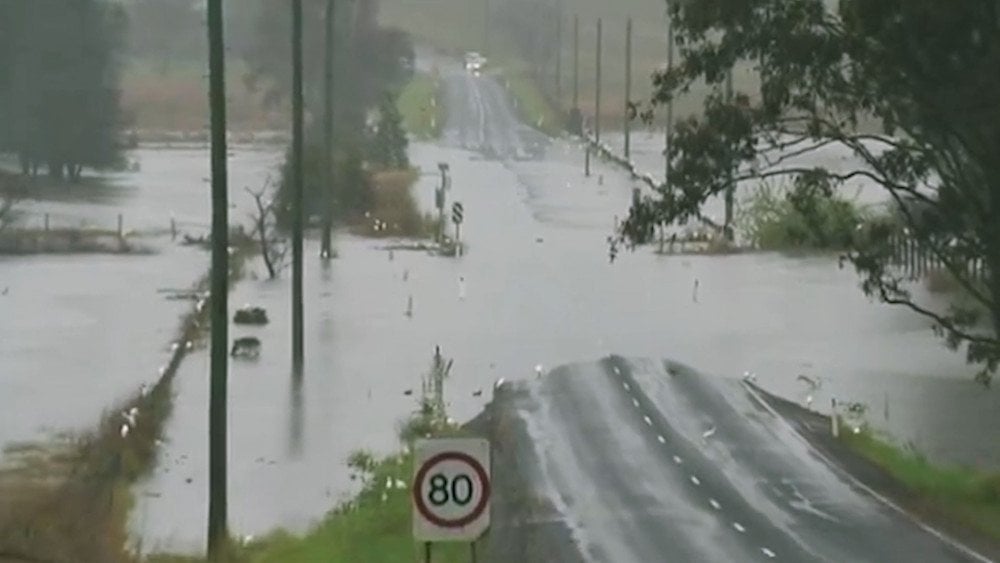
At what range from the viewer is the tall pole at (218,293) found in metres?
18.8

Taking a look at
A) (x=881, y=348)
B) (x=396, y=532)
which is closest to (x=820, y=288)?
(x=881, y=348)

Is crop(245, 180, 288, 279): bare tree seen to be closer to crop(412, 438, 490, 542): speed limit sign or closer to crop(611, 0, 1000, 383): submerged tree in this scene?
crop(611, 0, 1000, 383): submerged tree

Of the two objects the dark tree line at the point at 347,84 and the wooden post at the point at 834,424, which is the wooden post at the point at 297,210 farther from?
the dark tree line at the point at 347,84

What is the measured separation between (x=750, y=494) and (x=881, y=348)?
45.3 ft

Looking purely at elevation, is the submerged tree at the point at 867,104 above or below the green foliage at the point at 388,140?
above

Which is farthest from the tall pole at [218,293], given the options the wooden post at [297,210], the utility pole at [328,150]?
the utility pole at [328,150]

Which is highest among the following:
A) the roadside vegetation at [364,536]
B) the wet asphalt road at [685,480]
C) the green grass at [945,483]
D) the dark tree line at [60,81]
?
the dark tree line at [60,81]

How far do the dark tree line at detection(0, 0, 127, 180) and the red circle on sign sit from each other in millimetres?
33663

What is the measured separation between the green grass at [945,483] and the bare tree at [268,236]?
20.3m

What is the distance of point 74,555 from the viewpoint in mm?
15148

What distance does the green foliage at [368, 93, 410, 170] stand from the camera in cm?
6353

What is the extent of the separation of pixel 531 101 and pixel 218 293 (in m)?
71.3

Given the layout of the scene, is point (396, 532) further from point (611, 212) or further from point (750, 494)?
point (611, 212)

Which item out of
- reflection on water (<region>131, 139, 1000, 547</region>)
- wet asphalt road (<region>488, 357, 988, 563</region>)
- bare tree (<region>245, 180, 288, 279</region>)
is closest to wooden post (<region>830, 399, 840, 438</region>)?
wet asphalt road (<region>488, 357, 988, 563</region>)
